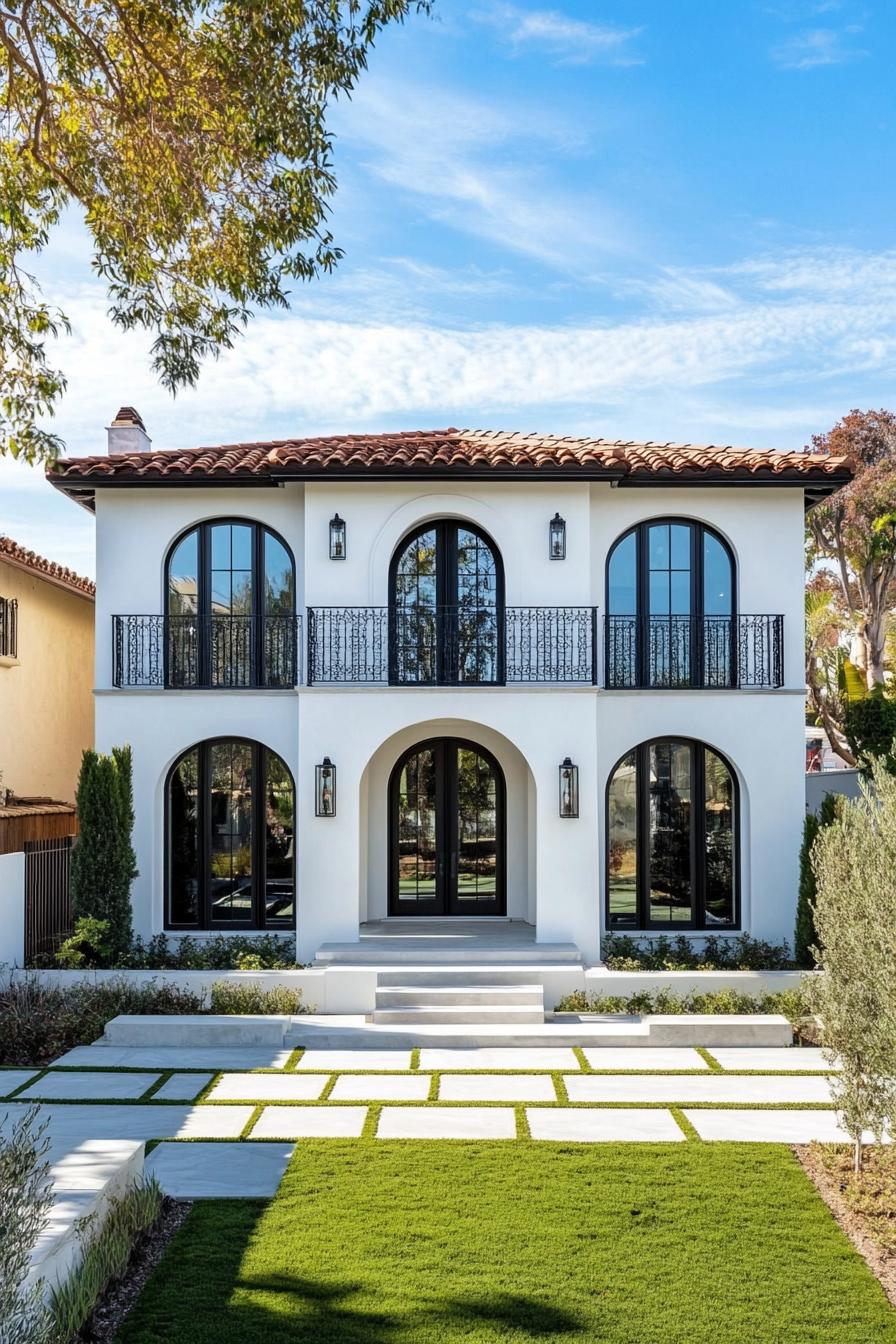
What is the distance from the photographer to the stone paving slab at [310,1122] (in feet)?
31.6

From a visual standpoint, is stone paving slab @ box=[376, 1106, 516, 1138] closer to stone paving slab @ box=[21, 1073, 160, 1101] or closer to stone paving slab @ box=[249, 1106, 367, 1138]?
stone paving slab @ box=[249, 1106, 367, 1138]

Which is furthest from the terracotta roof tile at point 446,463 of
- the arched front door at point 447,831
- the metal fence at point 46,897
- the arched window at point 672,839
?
the metal fence at point 46,897

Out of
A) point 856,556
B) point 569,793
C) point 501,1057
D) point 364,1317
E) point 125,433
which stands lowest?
point 501,1057

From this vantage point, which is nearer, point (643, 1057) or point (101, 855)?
point (643, 1057)

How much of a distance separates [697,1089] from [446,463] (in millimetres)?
8563

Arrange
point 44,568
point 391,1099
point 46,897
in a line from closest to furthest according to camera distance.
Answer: point 391,1099, point 46,897, point 44,568

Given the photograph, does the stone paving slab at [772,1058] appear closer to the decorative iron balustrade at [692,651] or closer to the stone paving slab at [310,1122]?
the stone paving slab at [310,1122]

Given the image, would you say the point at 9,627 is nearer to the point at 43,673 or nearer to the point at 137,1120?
the point at 43,673

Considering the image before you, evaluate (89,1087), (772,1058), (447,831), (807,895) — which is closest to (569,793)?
(447,831)

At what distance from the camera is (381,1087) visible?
11.1 meters

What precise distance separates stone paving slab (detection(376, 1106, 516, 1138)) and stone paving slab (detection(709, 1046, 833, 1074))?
10.4 ft

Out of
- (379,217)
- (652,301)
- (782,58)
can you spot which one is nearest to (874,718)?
(652,301)

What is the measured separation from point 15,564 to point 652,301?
11.4 metres

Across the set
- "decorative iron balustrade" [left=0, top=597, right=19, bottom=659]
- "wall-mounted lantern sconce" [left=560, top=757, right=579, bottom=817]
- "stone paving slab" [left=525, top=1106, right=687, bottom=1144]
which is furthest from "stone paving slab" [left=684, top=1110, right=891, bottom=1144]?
"decorative iron balustrade" [left=0, top=597, right=19, bottom=659]
